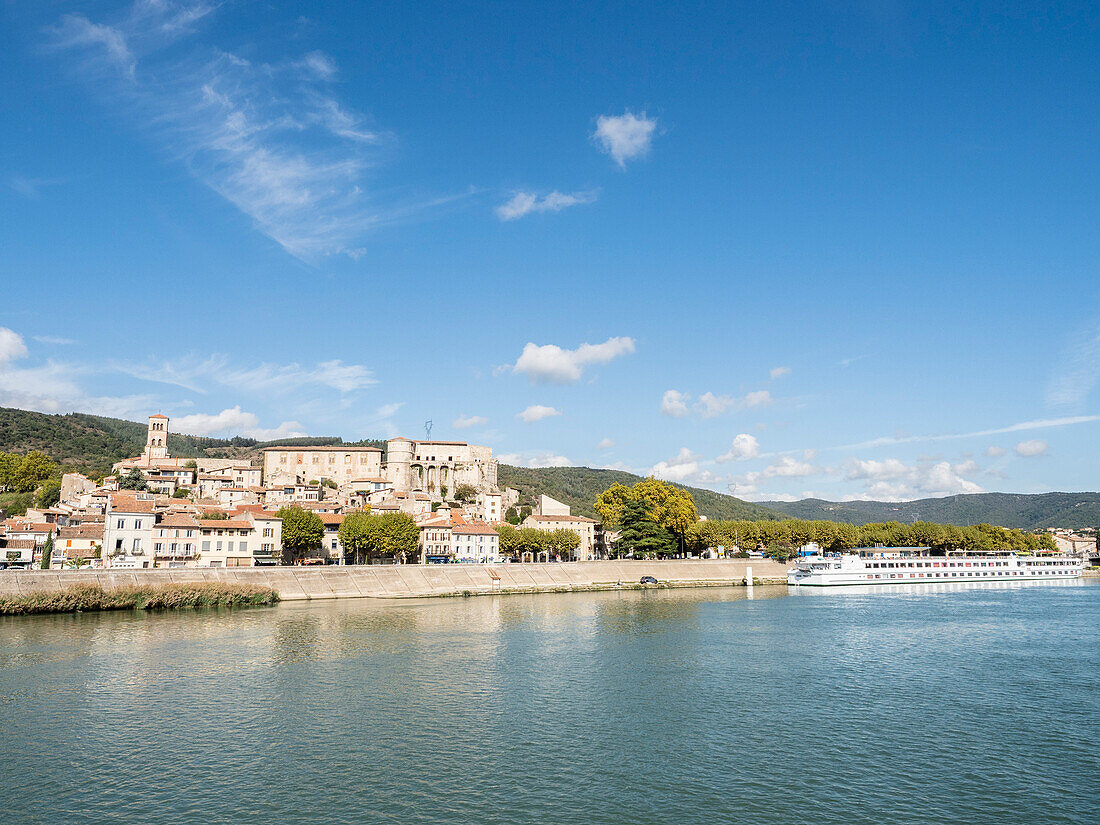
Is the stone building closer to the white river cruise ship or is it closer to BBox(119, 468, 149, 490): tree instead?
BBox(119, 468, 149, 490): tree

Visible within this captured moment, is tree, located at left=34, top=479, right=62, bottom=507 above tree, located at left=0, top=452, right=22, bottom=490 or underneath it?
→ underneath

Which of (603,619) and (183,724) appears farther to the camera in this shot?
(603,619)

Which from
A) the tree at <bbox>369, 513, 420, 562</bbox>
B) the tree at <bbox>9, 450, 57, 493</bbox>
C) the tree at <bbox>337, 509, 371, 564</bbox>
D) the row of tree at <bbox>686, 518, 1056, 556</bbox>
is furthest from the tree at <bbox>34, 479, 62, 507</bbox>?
the row of tree at <bbox>686, 518, 1056, 556</bbox>

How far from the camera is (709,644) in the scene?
125ft

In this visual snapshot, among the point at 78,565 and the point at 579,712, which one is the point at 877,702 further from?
the point at 78,565

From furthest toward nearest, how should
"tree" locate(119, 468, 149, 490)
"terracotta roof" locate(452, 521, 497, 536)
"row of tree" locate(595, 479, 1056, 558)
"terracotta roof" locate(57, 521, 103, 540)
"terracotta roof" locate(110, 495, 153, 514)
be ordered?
1. "tree" locate(119, 468, 149, 490)
2. "row of tree" locate(595, 479, 1056, 558)
3. "terracotta roof" locate(452, 521, 497, 536)
4. "terracotta roof" locate(57, 521, 103, 540)
5. "terracotta roof" locate(110, 495, 153, 514)

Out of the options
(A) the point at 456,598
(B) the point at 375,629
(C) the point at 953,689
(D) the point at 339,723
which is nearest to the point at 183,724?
(D) the point at 339,723

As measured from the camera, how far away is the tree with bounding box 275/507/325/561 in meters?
70.4

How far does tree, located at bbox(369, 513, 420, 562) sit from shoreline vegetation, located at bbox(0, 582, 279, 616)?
17.1 m

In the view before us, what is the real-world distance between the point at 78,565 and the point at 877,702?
5863cm

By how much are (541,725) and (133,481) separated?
3696 inches

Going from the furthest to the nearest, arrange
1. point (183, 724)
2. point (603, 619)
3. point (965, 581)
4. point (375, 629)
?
point (965, 581) < point (603, 619) < point (375, 629) < point (183, 724)

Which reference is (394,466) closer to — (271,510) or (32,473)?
(271,510)

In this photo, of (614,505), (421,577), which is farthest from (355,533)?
(614,505)
